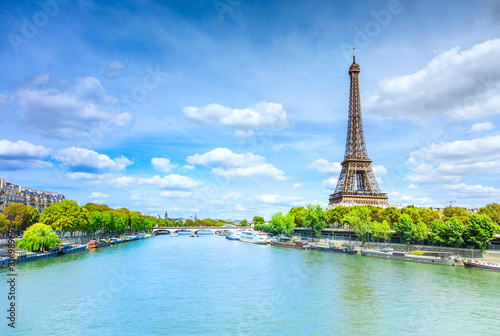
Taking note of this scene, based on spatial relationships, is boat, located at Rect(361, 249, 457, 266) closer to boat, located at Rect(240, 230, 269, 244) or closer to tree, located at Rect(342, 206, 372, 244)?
tree, located at Rect(342, 206, 372, 244)

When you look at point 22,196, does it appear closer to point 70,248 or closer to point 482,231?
point 70,248

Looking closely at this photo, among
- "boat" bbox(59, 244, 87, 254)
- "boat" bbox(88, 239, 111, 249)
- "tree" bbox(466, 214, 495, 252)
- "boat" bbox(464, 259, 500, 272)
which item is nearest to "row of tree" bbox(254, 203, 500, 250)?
"tree" bbox(466, 214, 495, 252)

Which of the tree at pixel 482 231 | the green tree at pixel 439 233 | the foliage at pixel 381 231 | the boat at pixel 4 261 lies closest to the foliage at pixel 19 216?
the boat at pixel 4 261

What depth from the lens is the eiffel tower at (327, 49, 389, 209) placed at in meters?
90.6

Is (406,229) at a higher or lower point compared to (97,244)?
higher

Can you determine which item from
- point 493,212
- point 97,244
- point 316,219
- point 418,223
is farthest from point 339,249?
point 97,244

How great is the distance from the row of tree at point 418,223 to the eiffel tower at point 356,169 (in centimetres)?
967

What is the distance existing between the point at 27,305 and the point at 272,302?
57.1 feet

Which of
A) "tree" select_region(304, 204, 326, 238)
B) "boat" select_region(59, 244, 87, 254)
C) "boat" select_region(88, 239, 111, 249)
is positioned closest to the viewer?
"boat" select_region(59, 244, 87, 254)

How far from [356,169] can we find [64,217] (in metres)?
71.2

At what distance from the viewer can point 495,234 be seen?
47.4 metres

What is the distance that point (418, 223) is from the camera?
5803cm

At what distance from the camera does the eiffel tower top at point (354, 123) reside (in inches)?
3816

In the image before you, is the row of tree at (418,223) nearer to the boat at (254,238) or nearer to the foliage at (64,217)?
the boat at (254,238)
